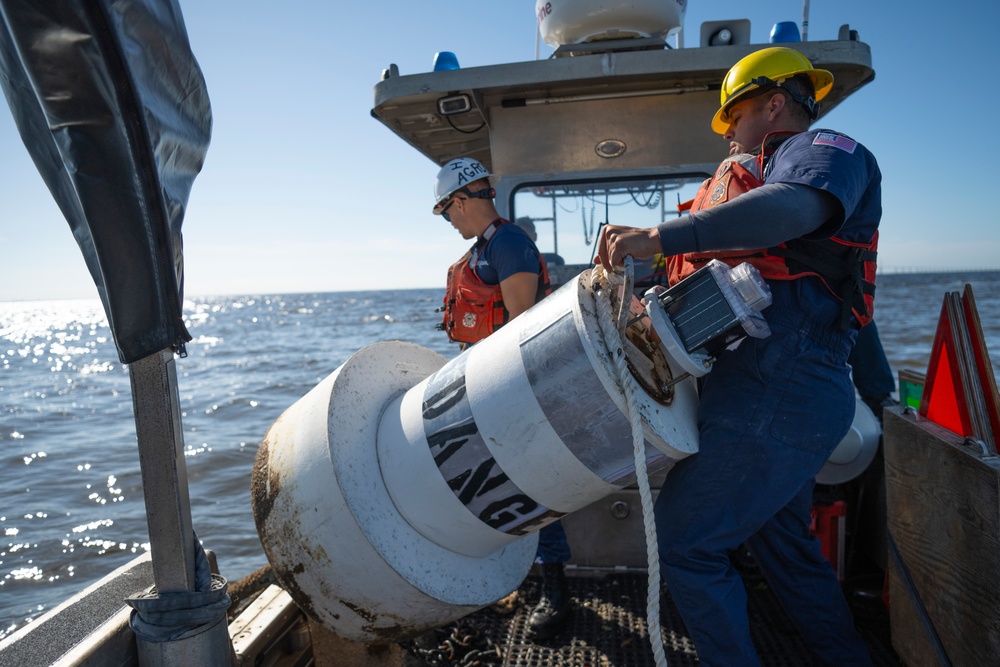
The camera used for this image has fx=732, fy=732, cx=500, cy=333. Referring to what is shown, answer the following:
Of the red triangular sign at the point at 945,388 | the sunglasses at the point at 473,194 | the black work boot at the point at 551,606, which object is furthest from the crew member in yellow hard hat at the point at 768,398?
the sunglasses at the point at 473,194

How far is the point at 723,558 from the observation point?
2.14 meters

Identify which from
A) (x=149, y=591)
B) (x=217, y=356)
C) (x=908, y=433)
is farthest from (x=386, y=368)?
(x=217, y=356)

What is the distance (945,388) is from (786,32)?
211cm

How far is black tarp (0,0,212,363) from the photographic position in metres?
1.39

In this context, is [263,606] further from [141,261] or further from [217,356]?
[217,356]

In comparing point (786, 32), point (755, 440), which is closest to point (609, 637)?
point (755, 440)

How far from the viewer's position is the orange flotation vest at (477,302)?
133 inches

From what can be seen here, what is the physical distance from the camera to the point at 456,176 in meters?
3.42

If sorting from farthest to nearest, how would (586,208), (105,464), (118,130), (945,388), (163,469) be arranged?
(105,464)
(586,208)
(945,388)
(163,469)
(118,130)

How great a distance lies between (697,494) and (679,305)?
55 centimetres

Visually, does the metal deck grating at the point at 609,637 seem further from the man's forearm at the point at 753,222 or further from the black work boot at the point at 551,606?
the man's forearm at the point at 753,222

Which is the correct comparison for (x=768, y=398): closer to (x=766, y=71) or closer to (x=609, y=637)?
(x=766, y=71)

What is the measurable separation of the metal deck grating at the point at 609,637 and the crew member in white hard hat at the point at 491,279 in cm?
11

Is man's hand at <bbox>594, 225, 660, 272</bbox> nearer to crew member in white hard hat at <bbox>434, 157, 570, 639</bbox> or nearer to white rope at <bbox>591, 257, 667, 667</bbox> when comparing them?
white rope at <bbox>591, 257, 667, 667</bbox>
